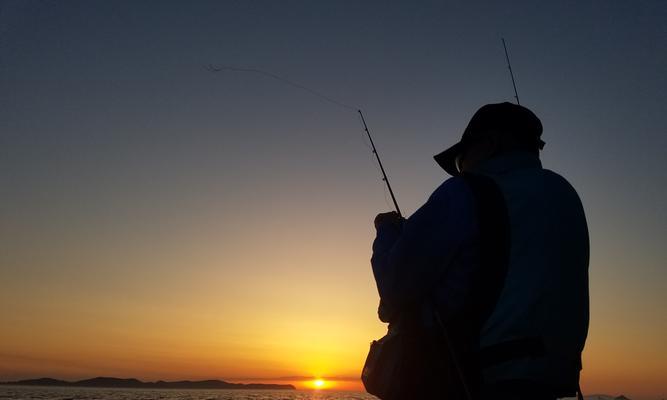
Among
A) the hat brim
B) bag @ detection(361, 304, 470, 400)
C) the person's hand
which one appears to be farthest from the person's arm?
the hat brim

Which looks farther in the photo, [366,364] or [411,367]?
[366,364]

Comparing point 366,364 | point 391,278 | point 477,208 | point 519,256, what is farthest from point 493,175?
point 366,364

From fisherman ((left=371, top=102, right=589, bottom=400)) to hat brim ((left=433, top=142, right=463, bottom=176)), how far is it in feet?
1.51

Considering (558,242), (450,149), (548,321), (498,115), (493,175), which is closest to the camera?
(548,321)

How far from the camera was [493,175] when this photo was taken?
2846 millimetres

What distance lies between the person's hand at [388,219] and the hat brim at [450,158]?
1.77 feet

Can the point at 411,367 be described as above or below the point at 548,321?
below

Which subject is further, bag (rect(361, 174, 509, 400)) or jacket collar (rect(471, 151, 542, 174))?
jacket collar (rect(471, 151, 542, 174))

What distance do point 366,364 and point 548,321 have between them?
1152mm

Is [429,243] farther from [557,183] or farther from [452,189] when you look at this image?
[557,183]

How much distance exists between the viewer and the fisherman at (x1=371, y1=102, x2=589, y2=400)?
2.37 meters

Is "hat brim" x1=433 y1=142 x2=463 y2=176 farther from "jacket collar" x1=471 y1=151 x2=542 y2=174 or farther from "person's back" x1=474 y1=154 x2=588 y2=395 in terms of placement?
"person's back" x1=474 y1=154 x2=588 y2=395

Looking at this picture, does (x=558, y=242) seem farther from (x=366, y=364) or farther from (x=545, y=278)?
(x=366, y=364)

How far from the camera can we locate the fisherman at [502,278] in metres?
Answer: 2.37
